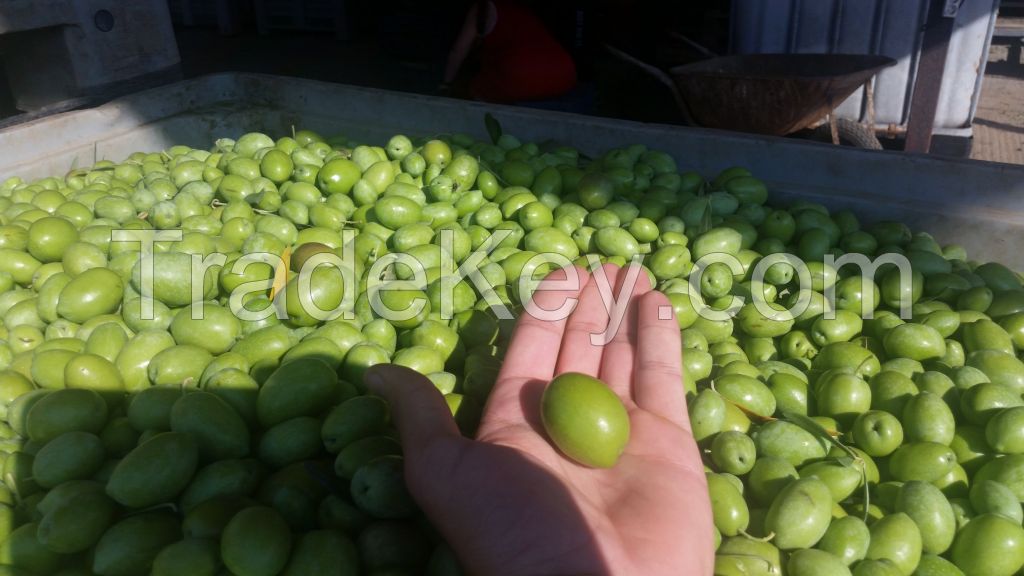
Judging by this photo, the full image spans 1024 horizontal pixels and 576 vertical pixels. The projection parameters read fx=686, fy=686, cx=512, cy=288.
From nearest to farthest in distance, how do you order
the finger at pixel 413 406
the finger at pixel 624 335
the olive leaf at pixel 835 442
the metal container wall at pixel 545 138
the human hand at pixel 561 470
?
the human hand at pixel 561 470, the finger at pixel 413 406, the olive leaf at pixel 835 442, the finger at pixel 624 335, the metal container wall at pixel 545 138

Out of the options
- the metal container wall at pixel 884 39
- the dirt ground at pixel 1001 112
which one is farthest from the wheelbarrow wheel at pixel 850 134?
the dirt ground at pixel 1001 112

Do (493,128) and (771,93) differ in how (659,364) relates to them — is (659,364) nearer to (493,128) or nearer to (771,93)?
(493,128)

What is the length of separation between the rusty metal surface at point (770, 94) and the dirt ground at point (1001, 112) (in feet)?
7.94

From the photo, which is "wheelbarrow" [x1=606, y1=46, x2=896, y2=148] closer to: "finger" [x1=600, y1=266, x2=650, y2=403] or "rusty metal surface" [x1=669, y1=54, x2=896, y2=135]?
"rusty metal surface" [x1=669, y1=54, x2=896, y2=135]

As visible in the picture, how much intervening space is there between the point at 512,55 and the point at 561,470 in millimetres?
4586

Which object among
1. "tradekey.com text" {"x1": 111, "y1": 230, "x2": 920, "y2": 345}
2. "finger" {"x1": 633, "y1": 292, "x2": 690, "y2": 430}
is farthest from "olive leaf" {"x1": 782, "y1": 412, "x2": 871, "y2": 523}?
"tradekey.com text" {"x1": 111, "y1": 230, "x2": 920, "y2": 345}

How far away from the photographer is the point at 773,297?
2.34 metres

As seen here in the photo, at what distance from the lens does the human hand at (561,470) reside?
1.35m

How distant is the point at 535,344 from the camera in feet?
6.13

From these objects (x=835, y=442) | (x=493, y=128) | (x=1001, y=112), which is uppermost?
(x=493, y=128)

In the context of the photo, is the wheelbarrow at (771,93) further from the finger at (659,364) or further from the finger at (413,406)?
the finger at (413,406)

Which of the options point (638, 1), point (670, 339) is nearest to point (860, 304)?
point (670, 339)

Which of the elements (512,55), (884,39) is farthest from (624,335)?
(884,39)

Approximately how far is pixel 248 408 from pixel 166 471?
11.2 inches
